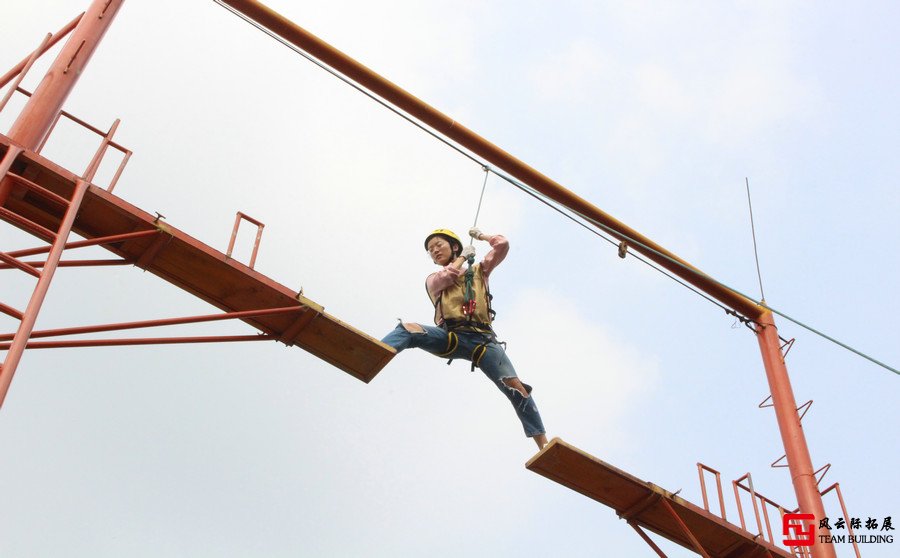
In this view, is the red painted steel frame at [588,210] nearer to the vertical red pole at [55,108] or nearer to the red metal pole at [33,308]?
the vertical red pole at [55,108]

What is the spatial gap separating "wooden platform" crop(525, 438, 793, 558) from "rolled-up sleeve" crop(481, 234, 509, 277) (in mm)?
1969

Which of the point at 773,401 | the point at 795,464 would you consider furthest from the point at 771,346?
the point at 795,464

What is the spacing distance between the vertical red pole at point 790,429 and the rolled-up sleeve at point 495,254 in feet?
14.5

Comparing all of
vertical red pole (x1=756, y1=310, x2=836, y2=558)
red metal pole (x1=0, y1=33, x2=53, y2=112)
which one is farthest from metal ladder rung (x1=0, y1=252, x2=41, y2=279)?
vertical red pole (x1=756, y1=310, x2=836, y2=558)

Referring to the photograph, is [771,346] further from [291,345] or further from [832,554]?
[291,345]

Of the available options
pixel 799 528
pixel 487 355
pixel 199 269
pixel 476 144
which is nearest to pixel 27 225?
pixel 199 269

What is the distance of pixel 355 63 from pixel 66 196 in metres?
3.98

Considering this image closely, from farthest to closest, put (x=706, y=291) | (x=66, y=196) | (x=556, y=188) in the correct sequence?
(x=706, y=291) → (x=556, y=188) → (x=66, y=196)

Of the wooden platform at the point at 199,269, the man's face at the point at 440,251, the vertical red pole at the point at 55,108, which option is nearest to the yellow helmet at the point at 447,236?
the man's face at the point at 440,251

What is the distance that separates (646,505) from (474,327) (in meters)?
2.70

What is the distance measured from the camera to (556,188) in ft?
38.9

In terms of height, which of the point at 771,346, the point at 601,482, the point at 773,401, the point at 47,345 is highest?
the point at 771,346

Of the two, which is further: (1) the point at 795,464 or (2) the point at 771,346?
(2) the point at 771,346

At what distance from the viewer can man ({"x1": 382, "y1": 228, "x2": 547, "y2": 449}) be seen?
9906mm
